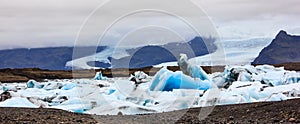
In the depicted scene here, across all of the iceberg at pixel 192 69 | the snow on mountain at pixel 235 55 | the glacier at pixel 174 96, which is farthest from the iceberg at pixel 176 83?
the snow on mountain at pixel 235 55

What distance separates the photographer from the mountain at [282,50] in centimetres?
13425

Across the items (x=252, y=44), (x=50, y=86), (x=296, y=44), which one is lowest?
(x=50, y=86)

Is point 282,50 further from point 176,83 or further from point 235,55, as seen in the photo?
point 176,83

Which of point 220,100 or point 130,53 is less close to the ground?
point 130,53

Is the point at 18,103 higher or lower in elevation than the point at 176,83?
lower

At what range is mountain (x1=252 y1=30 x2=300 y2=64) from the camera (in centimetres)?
13425

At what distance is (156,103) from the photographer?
574 inches

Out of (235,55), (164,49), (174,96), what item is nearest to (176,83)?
(174,96)

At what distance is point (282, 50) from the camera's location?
5492 inches

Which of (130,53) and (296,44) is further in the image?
(296,44)

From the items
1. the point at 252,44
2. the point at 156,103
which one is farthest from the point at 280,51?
the point at 156,103

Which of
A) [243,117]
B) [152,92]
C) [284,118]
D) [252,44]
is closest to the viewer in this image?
[284,118]

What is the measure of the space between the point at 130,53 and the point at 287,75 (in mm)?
7507

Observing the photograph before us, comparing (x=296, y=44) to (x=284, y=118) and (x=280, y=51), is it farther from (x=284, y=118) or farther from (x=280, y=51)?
(x=284, y=118)
